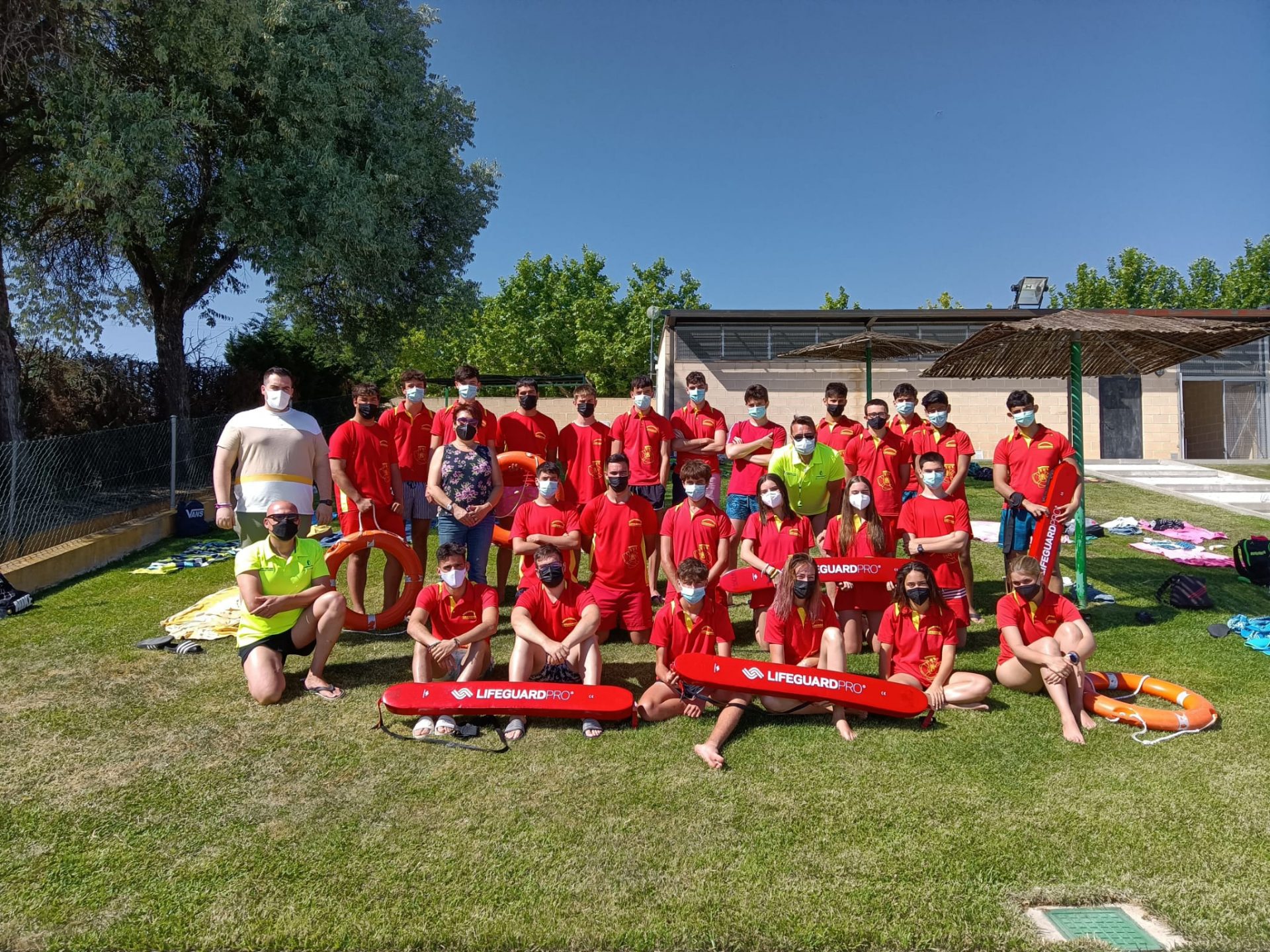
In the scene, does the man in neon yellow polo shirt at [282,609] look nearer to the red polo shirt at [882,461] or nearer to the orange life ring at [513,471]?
the orange life ring at [513,471]

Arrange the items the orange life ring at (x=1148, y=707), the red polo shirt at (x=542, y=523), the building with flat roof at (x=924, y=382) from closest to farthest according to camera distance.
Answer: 1. the orange life ring at (x=1148, y=707)
2. the red polo shirt at (x=542, y=523)
3. the building with flat roof at (x=924, y=382)

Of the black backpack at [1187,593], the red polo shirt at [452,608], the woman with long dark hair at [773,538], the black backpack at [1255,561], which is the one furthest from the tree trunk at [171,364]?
the black backpack at [1255,561]

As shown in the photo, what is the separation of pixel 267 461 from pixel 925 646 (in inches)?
199

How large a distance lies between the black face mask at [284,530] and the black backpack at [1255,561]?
31.5 ft

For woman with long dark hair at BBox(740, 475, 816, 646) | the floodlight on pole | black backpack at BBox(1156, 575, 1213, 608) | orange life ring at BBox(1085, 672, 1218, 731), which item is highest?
the floodlight on pole

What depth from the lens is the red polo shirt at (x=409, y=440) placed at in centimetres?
759

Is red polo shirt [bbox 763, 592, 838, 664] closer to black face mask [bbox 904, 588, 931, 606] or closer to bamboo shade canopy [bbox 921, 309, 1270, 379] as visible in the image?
black face mask [bbox 904, 588, 931, 606]

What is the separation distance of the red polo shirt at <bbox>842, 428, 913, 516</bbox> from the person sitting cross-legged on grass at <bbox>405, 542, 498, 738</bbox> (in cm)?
368

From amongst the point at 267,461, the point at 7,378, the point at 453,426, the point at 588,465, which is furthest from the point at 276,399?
the point at 7,378

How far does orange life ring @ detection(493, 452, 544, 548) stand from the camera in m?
7.32

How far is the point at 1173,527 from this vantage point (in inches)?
452

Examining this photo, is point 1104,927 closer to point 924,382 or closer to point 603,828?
point 603,828

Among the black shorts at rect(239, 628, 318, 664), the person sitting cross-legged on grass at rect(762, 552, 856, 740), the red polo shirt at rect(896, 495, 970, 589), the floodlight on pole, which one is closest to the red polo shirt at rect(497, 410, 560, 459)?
the black shorts at rect(239, 628, 318, 664)

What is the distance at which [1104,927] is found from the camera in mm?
3076
